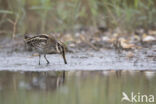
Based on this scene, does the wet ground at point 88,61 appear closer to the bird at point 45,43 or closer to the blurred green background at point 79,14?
the bird at point 45,43

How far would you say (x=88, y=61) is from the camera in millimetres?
7992

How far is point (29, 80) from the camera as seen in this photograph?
22.2 ft

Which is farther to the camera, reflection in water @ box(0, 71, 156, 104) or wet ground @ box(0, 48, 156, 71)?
wet ground @ box(0, 48, 156, 71)

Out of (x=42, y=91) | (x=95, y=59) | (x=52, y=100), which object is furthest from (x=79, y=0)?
(x=52, y=100)

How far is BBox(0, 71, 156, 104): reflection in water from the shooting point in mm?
5449

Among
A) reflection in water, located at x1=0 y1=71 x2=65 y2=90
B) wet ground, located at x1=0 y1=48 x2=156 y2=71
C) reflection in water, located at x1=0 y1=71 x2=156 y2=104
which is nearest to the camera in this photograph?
reflection in water, located at x1=0 y1=71 x2=156 y2=104

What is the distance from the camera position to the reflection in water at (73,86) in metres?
5.45

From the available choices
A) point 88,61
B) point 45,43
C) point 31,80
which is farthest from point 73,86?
point 88,61

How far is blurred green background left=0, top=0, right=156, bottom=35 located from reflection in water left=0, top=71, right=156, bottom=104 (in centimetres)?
284

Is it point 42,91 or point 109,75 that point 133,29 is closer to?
point 109,75

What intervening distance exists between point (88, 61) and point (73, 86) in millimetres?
1796

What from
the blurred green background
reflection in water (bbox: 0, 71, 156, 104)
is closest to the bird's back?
reflection in water (bbox: 0, 71, 156, 104)

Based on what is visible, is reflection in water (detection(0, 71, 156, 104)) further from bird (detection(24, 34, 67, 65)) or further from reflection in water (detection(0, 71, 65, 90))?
bird (detection(24, 34, 67, 65))

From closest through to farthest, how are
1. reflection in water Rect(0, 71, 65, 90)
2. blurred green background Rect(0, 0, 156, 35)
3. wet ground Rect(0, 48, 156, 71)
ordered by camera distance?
reflection in water Rect(0, 71, 65, 90) → wet ground Rect(0, 48, 156, 71) → blurred green background Rect(0, 0, 156, 35)
